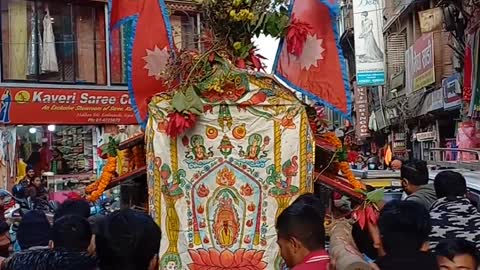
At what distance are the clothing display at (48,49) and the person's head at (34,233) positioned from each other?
1410 cm

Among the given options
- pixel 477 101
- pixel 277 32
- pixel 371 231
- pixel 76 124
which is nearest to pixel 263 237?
pixel 371 231

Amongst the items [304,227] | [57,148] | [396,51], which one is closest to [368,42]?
[396,51]

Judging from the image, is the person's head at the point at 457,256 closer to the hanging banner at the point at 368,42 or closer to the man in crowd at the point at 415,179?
the man in crowd at the point at 415,179

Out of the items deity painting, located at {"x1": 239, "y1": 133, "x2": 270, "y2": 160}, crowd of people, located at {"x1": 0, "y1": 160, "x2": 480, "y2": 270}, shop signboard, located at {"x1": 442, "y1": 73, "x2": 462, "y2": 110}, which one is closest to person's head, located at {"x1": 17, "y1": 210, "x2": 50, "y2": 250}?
crowd of people, located at {"x1": 0, "y1": 160, "x2": 480, "y2": 270}

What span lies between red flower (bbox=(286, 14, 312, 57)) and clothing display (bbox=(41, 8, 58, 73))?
44.3 feet

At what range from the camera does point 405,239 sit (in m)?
3.14

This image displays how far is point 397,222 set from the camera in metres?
3.17

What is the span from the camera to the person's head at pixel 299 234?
3.09m

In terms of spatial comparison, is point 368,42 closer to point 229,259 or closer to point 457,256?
point 229,259

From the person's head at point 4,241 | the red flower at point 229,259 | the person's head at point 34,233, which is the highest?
the person's head at point 34,233

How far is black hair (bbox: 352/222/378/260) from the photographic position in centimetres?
447

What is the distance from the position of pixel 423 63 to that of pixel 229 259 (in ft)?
62.6

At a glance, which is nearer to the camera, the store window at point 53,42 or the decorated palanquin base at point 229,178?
the decorated palanquin base at point 229,178

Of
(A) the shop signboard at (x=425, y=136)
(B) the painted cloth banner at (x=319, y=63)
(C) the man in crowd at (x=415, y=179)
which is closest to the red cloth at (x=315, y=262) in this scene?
(C) the man in crowd at (x=415, y=179)
